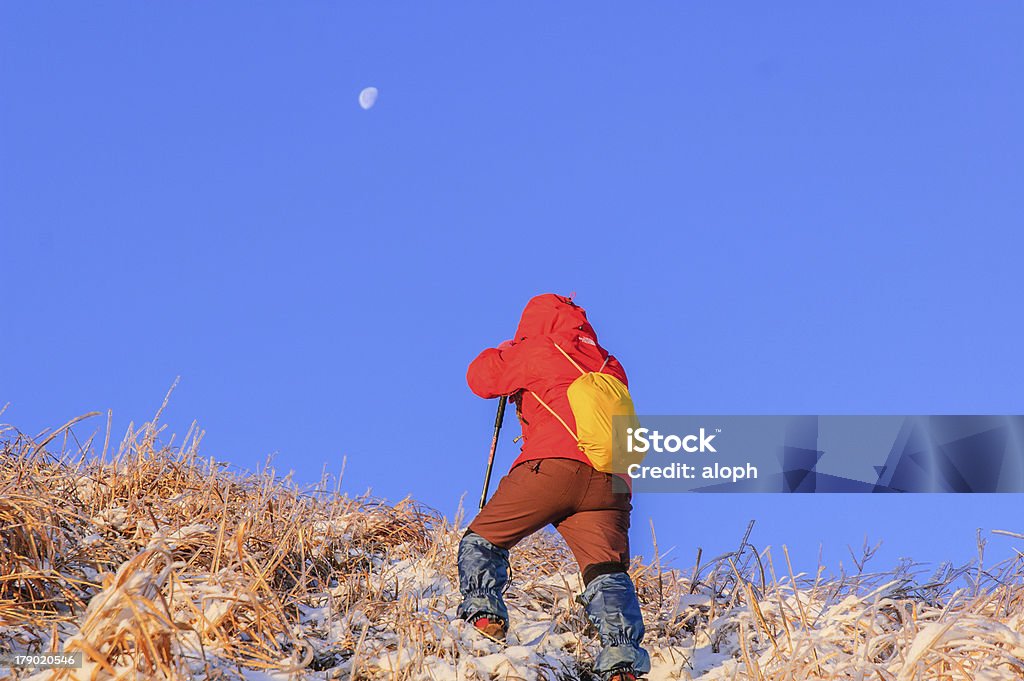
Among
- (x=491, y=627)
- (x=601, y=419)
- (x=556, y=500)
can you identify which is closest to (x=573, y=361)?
(x=601, y=419)

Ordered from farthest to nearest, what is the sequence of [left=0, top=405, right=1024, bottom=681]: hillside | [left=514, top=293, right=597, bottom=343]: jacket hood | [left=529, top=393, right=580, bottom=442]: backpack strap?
[left=514, top=293, right=597, bottom=343]: jacket hood
[left=529, top=393, right=580, bottom=442]: backpack strap
[left=0, top=405, right=1024, bottom=681]: hillside

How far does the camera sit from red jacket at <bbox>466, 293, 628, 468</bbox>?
596cm

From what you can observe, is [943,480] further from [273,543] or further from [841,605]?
[273,543]

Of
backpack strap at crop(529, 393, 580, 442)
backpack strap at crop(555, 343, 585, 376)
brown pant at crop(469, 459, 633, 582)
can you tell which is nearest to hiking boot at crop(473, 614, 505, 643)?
brown pant at crop(469, 459, 633, 582)

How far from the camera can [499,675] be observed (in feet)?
16.7

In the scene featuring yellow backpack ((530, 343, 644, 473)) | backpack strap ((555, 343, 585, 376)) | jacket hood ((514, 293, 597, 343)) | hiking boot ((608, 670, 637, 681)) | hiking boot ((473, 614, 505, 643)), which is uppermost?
jacket hood ((514, 293, 597, 343))

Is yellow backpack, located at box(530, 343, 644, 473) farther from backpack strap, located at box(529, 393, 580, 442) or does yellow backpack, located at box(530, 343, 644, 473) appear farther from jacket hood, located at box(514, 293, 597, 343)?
jacket hood, located at box(514, 293, 597, 343)

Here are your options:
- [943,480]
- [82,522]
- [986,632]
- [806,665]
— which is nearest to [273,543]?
[82,522]

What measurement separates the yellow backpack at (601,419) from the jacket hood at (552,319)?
39cm

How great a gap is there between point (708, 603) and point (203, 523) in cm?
303

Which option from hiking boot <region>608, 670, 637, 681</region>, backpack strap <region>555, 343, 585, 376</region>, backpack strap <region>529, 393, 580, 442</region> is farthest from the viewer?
backpack strap <region>555, 343, 585, 376</region>

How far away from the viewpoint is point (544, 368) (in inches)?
241

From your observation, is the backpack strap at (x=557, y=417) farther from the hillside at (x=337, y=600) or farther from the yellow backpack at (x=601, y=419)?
the hillside at (x=337, y=600)

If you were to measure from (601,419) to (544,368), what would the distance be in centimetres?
50
